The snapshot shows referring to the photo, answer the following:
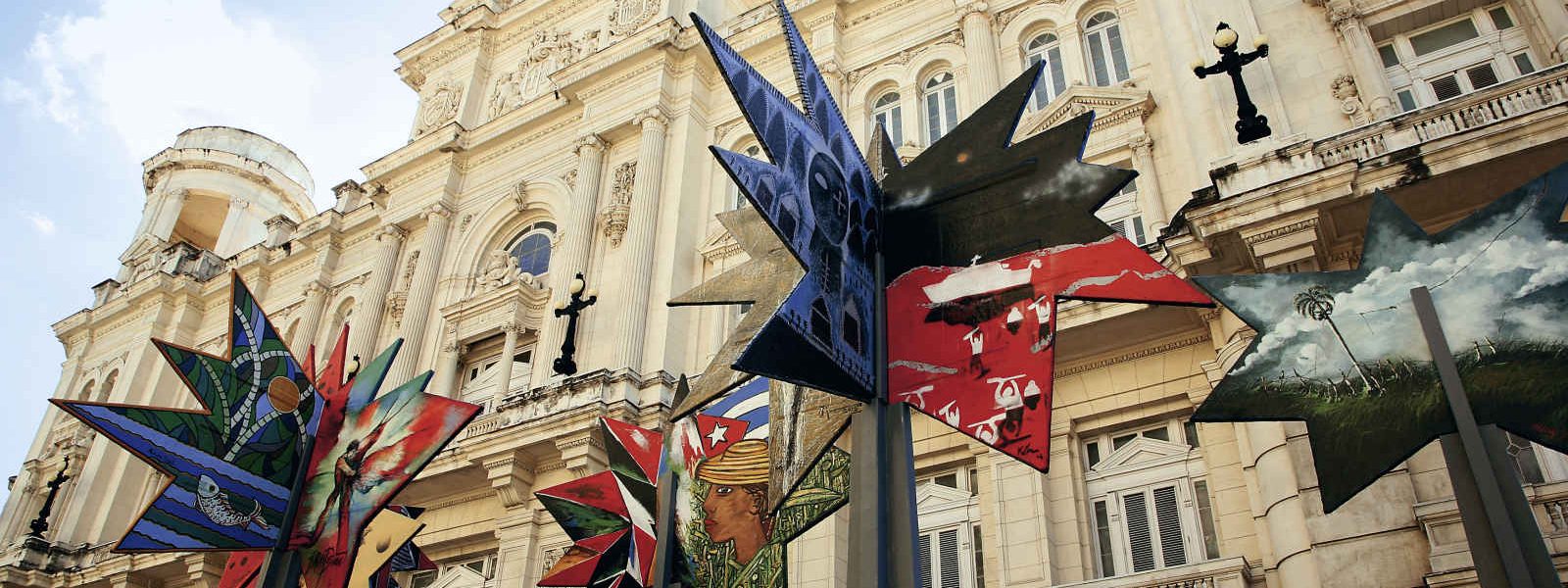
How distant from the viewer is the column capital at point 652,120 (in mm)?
23297

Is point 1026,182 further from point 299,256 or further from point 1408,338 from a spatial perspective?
point 299,256

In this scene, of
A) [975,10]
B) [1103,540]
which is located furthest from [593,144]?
[1103,540]

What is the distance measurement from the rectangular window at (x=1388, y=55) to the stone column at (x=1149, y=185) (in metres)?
3.38

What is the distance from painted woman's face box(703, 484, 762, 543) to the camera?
10578 millimetres

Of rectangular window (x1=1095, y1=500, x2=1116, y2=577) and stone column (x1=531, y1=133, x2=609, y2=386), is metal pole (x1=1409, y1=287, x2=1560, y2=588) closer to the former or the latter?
rectangular window (x1=1095, y1=500, x2=1116, y2=577)

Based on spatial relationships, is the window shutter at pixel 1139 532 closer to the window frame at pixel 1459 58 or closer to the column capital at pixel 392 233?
the window frame at pixel 1459 58

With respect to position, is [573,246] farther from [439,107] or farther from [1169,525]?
[1169,525]

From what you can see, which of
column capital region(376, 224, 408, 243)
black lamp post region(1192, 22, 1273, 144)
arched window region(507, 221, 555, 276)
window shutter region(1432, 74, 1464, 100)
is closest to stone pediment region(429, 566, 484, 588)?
arched window region(507, 221, 555, 276)

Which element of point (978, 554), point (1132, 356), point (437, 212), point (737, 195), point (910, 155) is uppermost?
point (437, 212)

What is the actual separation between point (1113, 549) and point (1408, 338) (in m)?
6.78

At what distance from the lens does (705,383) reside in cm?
805

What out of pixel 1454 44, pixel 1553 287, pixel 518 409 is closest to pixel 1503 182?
pixel 1454 44

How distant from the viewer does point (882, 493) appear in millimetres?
7551

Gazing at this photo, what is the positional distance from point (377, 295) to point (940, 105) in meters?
14.3
